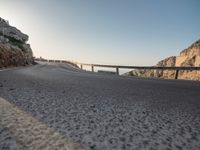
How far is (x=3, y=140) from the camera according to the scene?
78.6 inches

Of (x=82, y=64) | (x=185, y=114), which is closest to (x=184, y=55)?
(x=82, y=64)

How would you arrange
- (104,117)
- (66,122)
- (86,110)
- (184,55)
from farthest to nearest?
(184,55), (86,110), (104,117), (66,122)

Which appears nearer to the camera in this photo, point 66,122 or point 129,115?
point 66,122

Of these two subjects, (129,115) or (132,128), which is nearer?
(132,128)

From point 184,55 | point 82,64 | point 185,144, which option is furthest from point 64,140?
point 184,55

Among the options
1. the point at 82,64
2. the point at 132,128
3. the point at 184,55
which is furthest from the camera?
the point at 184,55

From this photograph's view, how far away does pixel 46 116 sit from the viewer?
2885mm

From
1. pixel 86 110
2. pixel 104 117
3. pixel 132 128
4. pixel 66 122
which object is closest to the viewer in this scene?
pixel 132 128

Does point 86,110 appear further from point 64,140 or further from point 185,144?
point 185,144

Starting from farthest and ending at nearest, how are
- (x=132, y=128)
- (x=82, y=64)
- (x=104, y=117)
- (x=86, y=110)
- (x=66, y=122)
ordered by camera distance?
(x=82, y=64)
(x=86, y=110)
(x=104, y=117)
(x=66, y=122)
(x=132, y=128)

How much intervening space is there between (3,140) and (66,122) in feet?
2.57

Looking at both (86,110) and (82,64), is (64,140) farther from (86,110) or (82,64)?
(82,64)

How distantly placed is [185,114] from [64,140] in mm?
2159

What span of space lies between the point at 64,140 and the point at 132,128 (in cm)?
82
